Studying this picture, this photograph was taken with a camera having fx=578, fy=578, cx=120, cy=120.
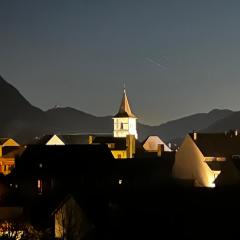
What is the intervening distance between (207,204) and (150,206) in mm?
3656

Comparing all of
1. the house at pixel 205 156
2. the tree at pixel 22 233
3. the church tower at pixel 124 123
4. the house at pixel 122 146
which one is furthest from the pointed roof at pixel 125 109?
the tree at pixel 22 233

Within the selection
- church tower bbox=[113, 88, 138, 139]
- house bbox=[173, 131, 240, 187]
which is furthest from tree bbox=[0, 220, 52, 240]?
church tower bbox=[113, 88, 138, 139]

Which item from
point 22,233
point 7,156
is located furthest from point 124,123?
point 22,233

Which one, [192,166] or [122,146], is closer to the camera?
[192,166]

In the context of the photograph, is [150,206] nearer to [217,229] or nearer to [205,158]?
[217,229]

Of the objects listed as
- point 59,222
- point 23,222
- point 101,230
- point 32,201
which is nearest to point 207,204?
point 101,230

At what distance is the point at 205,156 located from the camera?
61250 mm

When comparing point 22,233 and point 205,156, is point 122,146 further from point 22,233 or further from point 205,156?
point 22,233

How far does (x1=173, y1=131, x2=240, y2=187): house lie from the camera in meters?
58.8

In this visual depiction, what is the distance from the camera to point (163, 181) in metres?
58.5

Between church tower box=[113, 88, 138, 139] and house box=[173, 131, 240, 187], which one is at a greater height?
church tower box=[113, 88, 138, 139]

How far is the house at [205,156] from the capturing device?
58812mm

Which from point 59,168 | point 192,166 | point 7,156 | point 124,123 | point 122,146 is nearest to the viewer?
point 59,168

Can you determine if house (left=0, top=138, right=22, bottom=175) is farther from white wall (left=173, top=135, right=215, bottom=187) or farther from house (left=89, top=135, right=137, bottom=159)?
white wall (left=173, top=135, right=215, bottom=187)
